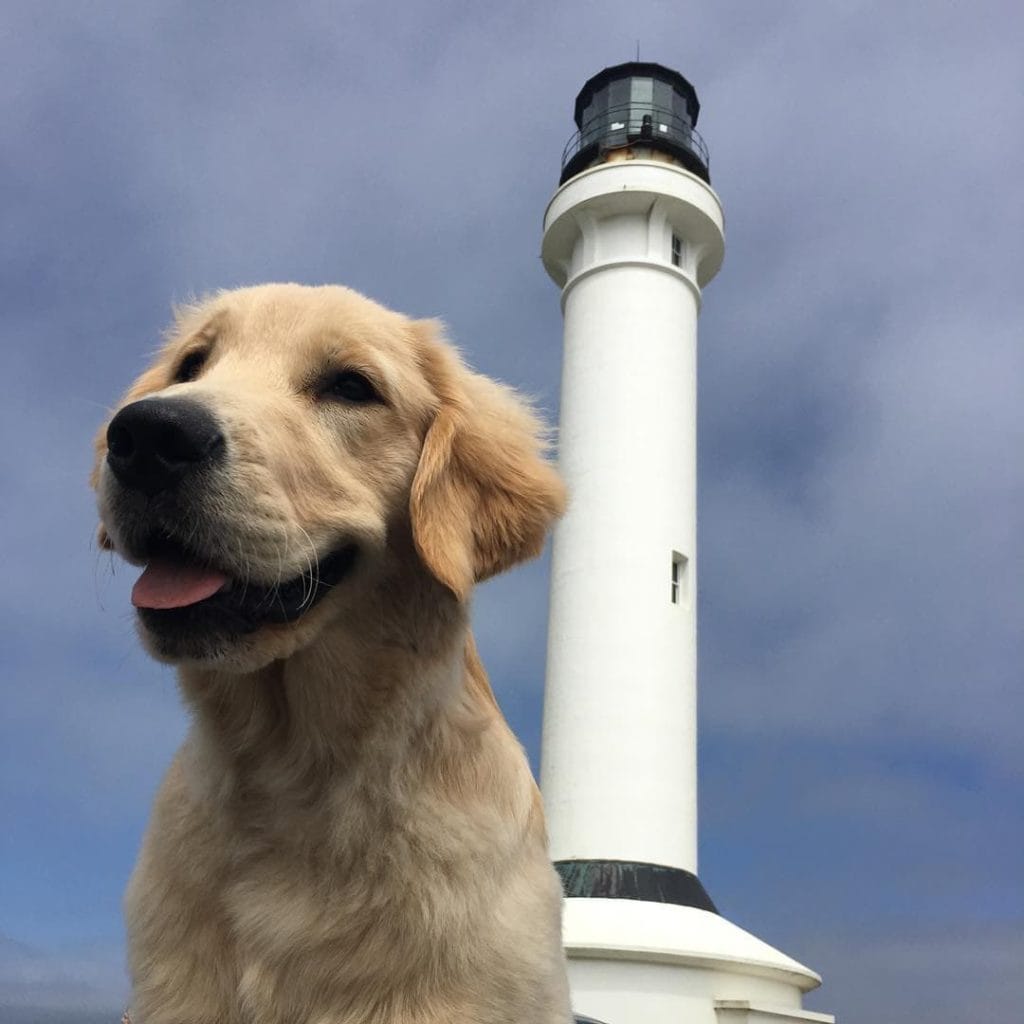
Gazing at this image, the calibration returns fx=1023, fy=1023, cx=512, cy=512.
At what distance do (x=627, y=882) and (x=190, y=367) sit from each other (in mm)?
11636

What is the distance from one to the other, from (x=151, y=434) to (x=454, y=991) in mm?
1527

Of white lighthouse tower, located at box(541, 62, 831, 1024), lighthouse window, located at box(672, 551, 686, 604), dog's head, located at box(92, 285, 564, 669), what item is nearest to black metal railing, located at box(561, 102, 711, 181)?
white lighthouse tower, located at box(541, 62, 831, 1024)

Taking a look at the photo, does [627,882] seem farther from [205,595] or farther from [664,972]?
[205,595]

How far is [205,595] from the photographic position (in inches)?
97.8

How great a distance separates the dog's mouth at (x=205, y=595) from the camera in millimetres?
2469

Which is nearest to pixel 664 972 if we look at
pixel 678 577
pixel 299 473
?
pixel 678 577

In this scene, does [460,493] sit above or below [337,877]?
above

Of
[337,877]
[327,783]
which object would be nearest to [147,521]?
[327,783]

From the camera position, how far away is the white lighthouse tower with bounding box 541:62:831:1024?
12305 millimetres

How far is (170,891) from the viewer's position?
2646 mm

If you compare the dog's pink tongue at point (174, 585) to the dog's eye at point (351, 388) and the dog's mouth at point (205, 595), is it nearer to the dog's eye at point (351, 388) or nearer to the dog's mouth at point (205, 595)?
the dog's mouth at point (205, 595)

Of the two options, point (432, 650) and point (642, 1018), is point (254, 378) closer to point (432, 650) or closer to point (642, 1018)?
point (432, 650)

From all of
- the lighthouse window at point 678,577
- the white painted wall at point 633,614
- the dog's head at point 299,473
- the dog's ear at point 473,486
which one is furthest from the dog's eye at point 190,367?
the lighthouse window at point 678,577

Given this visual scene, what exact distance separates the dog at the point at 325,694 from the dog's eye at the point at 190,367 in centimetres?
6
